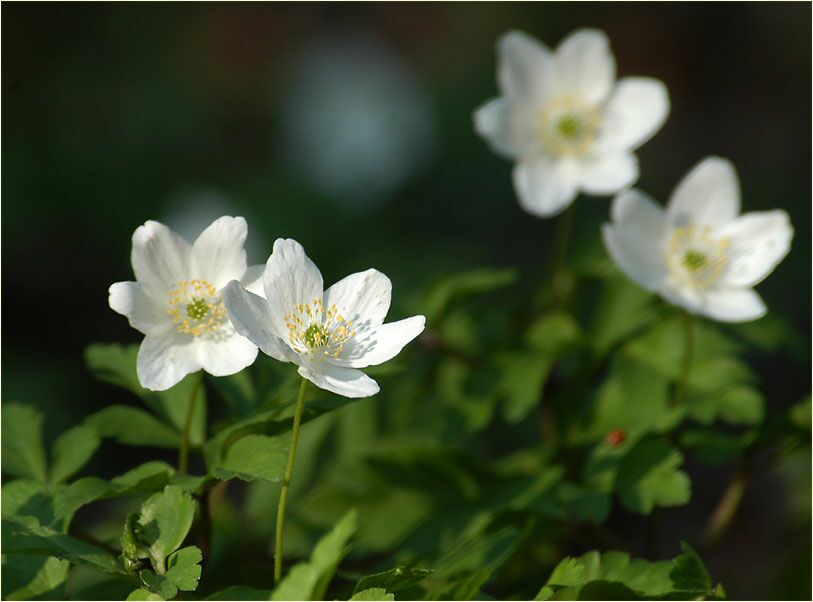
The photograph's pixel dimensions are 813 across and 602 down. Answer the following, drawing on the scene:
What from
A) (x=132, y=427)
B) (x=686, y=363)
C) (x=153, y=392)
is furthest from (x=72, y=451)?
(x=686, y=363)

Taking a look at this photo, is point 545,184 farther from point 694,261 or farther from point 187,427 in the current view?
point 187,427

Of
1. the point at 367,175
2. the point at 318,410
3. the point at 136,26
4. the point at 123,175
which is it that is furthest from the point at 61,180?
the point at 318,410

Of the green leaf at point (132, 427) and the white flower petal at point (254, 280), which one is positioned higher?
the white flower petal at point (254, 280)

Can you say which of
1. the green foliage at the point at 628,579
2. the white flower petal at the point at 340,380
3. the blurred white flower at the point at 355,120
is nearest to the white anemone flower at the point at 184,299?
the white flower petal at the point at 340,380

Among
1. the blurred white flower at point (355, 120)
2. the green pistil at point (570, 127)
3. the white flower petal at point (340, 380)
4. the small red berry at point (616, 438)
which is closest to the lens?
the white flower petal at point (340, 380)

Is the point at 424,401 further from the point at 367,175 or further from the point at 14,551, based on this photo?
the point at 367,175

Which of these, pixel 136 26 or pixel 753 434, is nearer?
pixel 753 434

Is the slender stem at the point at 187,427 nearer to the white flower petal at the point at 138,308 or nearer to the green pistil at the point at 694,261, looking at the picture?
the white flower petal at the point at 138,308

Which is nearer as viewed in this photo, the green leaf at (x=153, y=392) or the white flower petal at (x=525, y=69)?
the green leaf at (x=153, y=392)
